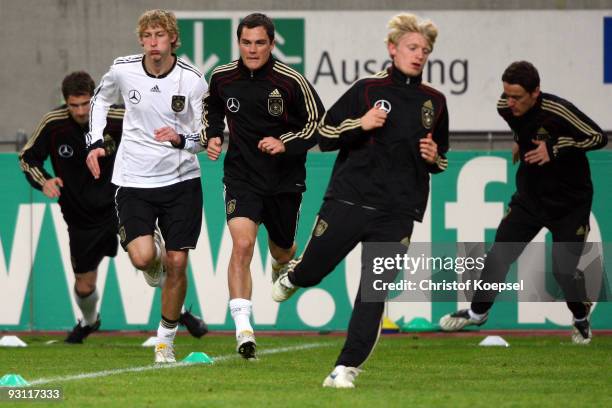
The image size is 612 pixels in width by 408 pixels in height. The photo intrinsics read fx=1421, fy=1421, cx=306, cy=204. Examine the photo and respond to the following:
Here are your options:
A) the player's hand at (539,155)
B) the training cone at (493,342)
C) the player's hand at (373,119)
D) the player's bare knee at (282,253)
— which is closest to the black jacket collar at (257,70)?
the player's bare knee at (282,253)

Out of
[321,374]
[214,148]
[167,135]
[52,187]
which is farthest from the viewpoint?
[52,187]

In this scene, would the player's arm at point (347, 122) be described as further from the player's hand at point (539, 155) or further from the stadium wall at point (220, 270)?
the stadium wall at point (220, 270)

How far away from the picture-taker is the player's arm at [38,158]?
1215 centimetres

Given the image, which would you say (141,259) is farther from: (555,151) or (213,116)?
(555,151)

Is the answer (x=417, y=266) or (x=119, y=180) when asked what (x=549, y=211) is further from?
(x=119, y=180)

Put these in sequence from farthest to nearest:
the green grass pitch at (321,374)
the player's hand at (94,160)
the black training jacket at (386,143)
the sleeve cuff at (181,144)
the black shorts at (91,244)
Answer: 1. the black shorts at (91,244)
2. the sleeve cuff at (181,144)
3. the player's hand at (94,160)
4. the black training jacket at (386,143)
5. the green grass pitch at (321,374)

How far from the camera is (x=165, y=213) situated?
33.9 ft

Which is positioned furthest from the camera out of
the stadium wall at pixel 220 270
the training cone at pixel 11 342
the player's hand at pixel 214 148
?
the stadium wall at pixel 220 270

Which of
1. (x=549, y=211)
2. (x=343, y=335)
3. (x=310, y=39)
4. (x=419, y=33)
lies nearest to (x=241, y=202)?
(x=419, y=33)

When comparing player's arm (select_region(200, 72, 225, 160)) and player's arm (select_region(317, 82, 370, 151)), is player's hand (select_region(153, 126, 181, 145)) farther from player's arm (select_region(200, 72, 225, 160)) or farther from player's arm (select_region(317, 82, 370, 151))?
player's arm (select_region(317, 82, 370, 151))

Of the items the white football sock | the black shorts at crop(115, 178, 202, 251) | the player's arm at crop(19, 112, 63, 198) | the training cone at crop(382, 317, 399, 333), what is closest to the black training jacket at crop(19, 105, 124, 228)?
the player's arm at crop(19, 112, 63, 198)

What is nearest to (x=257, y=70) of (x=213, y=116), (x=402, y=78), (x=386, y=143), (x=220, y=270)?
(x=213, y=116)

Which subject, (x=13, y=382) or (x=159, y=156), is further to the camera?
(x=159, y=156)

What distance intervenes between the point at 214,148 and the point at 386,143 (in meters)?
2.01
